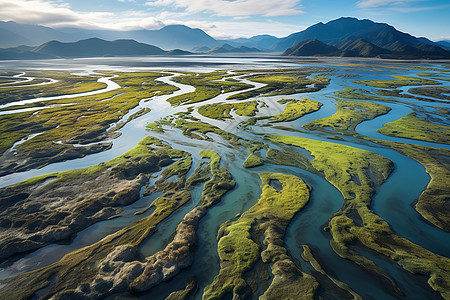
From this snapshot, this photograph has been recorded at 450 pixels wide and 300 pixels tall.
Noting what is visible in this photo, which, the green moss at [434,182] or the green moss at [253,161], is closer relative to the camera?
the green moss at [434,182]

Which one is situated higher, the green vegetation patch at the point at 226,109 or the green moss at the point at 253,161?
the green moss at the point at 253,161

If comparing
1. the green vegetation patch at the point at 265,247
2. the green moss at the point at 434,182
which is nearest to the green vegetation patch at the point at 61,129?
the green vegetation patch at the point at 265,247

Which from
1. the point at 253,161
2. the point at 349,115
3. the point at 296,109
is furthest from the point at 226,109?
the point at 253,161

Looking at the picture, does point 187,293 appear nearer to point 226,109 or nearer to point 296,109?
point 226,109

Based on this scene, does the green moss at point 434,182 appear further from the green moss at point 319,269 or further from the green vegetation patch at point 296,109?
the green vegetation patch at point 296,109

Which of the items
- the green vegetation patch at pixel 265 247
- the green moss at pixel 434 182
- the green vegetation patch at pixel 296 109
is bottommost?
the green vegetation patch at pixel 296 109

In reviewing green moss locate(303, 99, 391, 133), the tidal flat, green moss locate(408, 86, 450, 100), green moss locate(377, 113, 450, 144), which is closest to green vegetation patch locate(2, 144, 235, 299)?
the tidal flat
